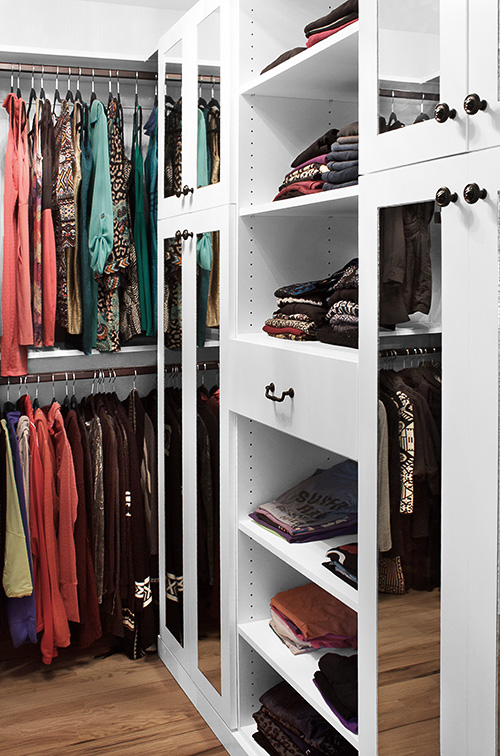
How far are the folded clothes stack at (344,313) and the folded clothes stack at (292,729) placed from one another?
1.02m

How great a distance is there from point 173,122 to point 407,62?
1.47 meters

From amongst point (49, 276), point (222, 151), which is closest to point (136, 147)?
point (49, 276)

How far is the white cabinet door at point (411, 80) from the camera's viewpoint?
1308mm

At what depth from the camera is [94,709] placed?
2756 mm

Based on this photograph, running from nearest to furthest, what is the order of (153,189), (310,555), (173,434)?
(310,555)
(173,434)
(153,189)

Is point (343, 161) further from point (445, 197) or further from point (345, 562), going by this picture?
point (345, 562)

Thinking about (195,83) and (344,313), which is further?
(195,83)

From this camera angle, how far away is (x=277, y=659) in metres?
2.16

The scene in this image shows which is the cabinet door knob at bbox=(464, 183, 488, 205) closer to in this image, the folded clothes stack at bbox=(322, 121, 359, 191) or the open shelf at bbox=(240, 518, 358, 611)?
the folded clothes stack at bbox=(322, 121, 359, 191)

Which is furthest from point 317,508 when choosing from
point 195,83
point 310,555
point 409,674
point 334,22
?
point 195,83

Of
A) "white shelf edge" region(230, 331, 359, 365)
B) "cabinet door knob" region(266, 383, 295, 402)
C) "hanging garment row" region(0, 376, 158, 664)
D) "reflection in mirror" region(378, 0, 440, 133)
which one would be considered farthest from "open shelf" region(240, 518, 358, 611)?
"reflection in mirror" region(378, 0, 440, 133)

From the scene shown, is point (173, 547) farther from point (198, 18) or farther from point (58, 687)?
point (198, 18)

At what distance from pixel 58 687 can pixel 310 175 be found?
208 cm

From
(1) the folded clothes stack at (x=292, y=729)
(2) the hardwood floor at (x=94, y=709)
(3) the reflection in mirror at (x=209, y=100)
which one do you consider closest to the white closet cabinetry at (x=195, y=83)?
(3) the reflection in mirror at (x=209, y=100)
